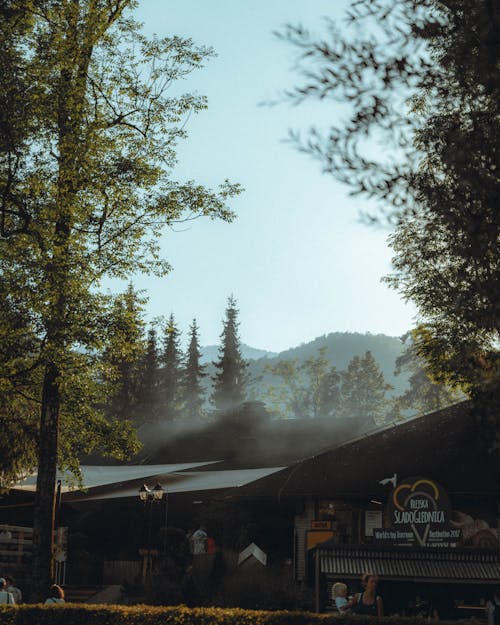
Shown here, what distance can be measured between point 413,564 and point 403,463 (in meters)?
11.1

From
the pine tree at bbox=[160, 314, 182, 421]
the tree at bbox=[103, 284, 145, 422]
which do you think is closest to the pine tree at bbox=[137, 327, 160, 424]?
the pine tree at bbox=[160, 314, 182, 421]

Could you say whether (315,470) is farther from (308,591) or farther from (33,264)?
(33,264)

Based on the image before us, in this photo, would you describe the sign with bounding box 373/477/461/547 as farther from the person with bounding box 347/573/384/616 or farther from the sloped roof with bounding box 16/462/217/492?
the sloped roof with bounding box 16/462/217/492

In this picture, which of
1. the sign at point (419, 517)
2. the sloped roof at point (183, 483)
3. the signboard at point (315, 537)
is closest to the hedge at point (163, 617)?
the sign at point (419, 517)

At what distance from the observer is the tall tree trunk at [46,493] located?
61.2ft

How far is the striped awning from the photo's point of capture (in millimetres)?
14047

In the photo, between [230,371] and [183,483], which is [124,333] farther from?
[230,371]

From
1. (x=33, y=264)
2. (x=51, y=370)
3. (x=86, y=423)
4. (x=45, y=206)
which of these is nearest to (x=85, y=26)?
(x=45, y=206)

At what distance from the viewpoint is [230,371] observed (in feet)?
302

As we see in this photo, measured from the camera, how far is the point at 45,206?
65.9 feet

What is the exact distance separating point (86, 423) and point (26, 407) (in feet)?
13.5

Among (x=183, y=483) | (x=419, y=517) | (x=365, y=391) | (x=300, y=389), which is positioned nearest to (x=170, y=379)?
(x=300, y=389)

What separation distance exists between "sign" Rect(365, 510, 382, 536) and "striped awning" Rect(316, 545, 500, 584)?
1165 centimetres

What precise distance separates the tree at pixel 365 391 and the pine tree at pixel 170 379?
25.0 meters
